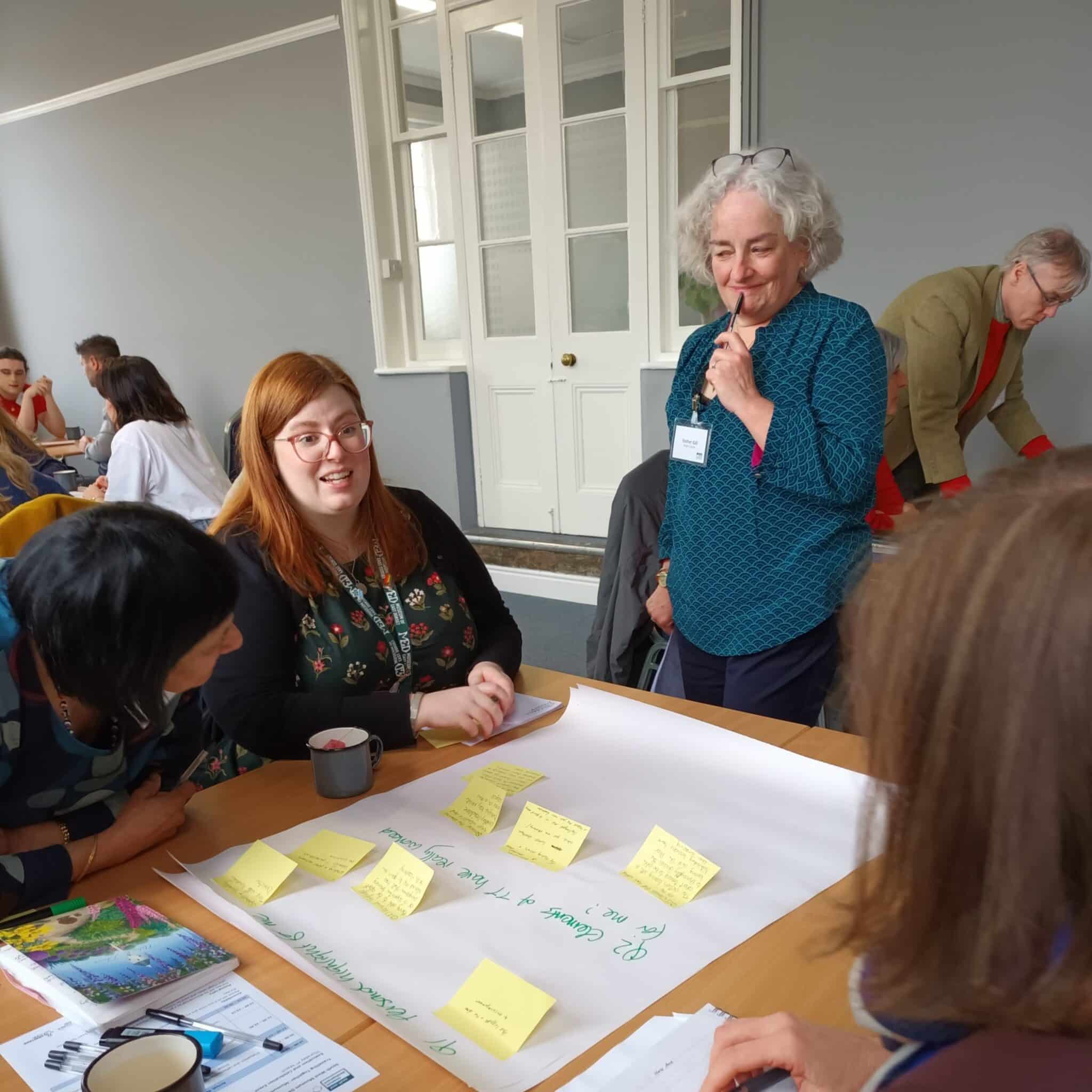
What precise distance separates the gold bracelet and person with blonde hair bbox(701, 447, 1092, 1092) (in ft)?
2.88

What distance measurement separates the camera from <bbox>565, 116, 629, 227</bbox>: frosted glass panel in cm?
386

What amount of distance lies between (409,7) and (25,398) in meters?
3.25

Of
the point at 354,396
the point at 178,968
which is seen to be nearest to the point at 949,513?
the point at 178,968

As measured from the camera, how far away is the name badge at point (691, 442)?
62.7 inches

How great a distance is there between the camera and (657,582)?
6.46 ft

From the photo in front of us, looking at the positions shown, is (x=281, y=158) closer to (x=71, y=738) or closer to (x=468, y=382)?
(x=468, y=382)

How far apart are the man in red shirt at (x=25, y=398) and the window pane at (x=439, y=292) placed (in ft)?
8.39

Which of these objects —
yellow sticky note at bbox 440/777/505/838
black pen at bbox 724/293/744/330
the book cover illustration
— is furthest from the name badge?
the book cover illustration

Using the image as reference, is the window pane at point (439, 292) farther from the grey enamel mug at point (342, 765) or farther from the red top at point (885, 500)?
the grey enamel mug at point (342, 765)

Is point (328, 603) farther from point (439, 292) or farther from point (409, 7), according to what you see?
point (409, 7)

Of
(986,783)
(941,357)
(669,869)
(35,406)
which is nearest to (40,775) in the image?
(669,869)

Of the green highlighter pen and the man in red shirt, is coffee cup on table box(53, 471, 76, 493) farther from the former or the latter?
the green highlighter pen

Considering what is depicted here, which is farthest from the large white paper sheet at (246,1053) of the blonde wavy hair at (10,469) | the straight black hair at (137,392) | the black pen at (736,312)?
the straight black hair at (137,392)

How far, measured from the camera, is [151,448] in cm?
346
